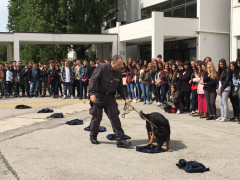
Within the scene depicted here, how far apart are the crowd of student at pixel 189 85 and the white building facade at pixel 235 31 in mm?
6984

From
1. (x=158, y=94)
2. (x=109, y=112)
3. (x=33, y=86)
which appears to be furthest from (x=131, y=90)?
(x=109, y=112)

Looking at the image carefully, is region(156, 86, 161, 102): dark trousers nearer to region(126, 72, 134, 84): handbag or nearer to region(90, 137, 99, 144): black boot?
region(126, 72, 134, 84): handbag

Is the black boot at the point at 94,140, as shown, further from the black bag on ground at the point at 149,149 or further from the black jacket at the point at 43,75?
the black jacket at the point at 43,75

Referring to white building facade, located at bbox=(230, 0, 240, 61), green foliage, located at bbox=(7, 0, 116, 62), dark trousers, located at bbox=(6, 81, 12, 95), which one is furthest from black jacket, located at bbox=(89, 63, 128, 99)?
green foliage, located at bbox=(7, 0, 116, 62)

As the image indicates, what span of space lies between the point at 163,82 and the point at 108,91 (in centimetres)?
636

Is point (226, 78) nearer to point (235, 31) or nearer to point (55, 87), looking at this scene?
point (55, 87)

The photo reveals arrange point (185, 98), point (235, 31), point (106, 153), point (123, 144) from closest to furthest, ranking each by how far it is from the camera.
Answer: point (106, 153)
point (123, 144)
point (185, 98)
point (235, 31)

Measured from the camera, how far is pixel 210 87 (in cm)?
995

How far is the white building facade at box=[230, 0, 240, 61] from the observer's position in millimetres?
19047

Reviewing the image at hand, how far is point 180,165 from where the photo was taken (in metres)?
5.24

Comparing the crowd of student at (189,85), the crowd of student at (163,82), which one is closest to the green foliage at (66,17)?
the crowd of student at (163,82)

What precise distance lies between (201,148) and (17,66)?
13.6 m

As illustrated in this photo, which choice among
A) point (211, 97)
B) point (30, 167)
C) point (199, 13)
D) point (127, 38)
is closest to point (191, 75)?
point (211, 97)

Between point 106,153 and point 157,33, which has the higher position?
point 157,33
